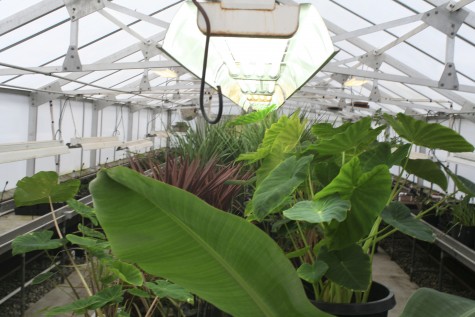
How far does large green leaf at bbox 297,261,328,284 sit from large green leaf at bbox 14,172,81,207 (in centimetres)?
92

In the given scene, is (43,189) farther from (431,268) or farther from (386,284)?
(431,268)

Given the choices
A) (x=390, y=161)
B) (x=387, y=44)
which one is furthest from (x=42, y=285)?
(x=387, y=44)

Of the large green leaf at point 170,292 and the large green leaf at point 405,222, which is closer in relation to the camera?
the large green leaf at point 405,222

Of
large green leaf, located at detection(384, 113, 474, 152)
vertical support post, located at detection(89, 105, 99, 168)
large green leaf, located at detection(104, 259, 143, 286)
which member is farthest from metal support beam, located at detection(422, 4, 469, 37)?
vertical support post, located at detection(89, 105, 99, 168)

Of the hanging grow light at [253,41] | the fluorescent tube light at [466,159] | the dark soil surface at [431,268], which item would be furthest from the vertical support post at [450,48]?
the hanging grow light at [253,41]

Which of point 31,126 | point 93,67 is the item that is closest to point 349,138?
point 93,67

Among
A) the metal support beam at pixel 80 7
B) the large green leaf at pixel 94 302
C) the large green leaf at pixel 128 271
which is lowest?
the large green leaf at pixel 94 302

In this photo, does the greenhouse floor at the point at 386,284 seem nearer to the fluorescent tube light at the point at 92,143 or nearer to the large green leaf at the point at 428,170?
the fluorescent tube light at the point at 92,143

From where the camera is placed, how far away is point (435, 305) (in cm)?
74

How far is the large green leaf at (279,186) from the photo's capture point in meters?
1.08

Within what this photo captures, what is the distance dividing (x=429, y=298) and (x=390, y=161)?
0.50 m

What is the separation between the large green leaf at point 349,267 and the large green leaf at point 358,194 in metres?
0.06

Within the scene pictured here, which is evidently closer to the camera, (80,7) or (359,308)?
(359,308)

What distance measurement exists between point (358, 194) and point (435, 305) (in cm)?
32
